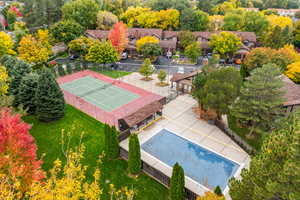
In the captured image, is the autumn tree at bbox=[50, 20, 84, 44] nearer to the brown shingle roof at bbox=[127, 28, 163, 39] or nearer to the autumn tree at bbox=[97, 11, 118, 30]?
the autumn tree at bbox=[97, 11, 118, 30]

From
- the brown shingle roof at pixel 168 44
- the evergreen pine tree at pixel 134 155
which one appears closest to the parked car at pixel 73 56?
the brown shingle roof at pixel 168 44

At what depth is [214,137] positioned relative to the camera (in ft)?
90.4

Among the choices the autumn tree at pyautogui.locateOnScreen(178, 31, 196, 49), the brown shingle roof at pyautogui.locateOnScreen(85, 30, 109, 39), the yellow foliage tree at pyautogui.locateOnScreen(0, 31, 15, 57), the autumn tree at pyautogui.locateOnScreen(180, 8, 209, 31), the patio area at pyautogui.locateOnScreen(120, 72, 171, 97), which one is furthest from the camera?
the autumn tree at pyautogui.locateOnScreen(180, 8, 209, 31)

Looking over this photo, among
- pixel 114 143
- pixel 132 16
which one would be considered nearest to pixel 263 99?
pixel 114 143

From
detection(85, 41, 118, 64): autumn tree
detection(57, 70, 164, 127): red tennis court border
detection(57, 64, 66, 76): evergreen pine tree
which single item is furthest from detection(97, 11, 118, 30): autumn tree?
detection(57, 70, 164, 127): red tennis court border

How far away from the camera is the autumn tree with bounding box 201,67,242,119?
87.7 feet

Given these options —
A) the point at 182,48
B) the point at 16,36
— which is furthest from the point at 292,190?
the point at 16,36

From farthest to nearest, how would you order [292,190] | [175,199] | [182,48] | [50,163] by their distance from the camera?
[182,48]
[50,163]
[175,199]
[292,190]

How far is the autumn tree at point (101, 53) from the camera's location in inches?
1791

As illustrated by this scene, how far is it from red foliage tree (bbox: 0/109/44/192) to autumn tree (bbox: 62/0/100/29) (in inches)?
2171

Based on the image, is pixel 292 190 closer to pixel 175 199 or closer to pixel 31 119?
pixel 175 199

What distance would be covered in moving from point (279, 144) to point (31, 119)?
28336 mm

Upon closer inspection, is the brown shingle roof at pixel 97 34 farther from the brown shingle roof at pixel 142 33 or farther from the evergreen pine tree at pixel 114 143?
the evergreen pine tree at pixel 114 143

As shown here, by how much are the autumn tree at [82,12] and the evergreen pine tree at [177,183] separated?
198ft
